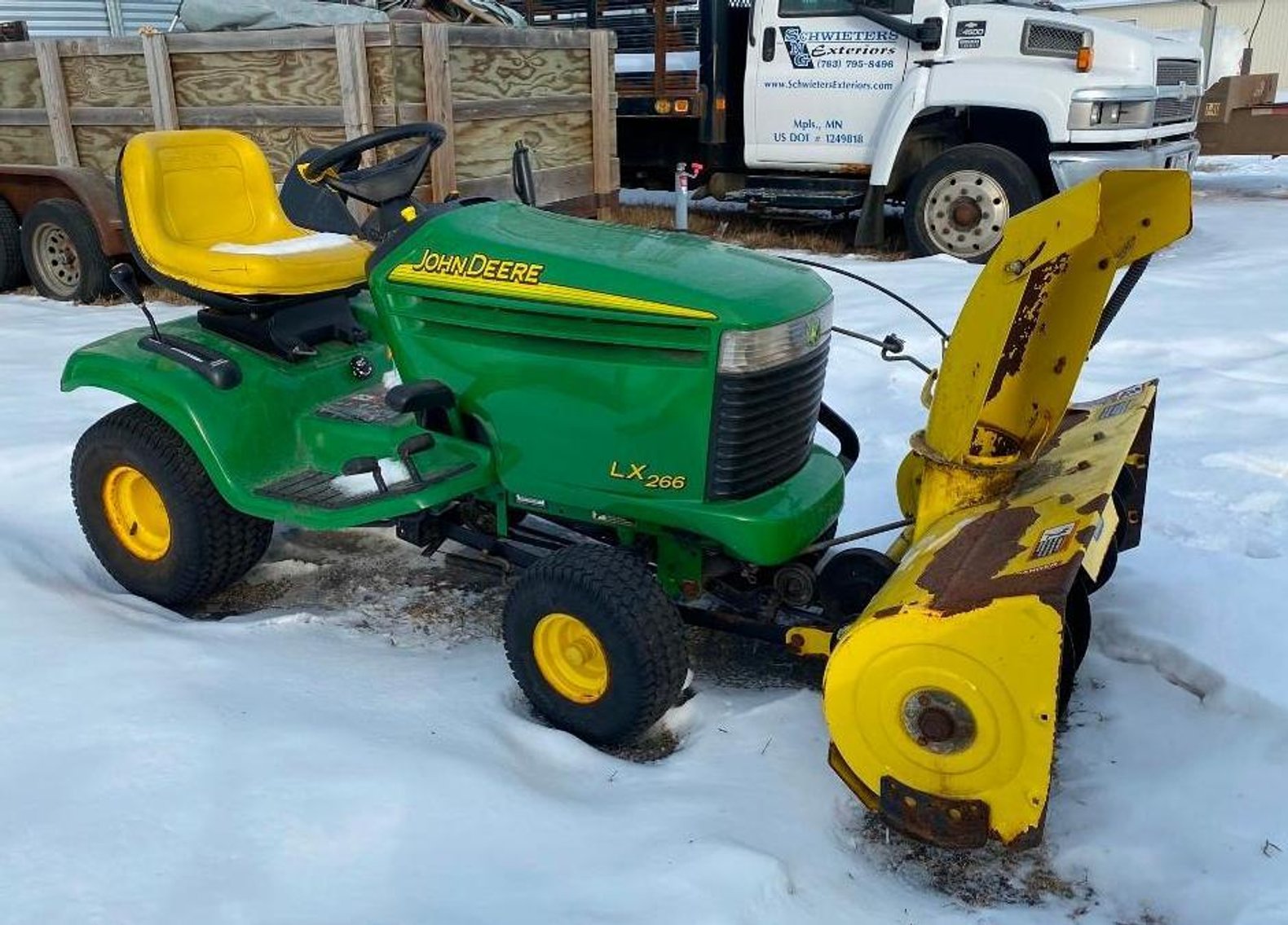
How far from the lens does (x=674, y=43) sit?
8.92 m

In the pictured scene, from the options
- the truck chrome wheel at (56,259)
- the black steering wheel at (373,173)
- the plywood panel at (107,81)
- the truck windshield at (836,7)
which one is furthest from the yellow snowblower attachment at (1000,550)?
the truck chrome wheel at (56,259)

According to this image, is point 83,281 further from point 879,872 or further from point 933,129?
point 879,872

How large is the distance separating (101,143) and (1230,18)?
75.6ft

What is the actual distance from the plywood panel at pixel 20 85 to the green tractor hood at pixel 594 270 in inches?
215

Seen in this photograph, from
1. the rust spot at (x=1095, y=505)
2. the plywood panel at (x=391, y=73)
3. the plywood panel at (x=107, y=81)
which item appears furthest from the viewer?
the plywood panel at (x=107, y=81)

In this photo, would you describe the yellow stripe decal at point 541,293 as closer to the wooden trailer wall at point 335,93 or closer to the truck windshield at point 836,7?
the wooden trailer wall at point 335,93

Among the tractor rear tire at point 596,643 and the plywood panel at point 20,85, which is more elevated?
the plywood panel at point 20,85

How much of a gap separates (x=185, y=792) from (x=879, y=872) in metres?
1.38

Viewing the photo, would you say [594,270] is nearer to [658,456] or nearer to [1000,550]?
[658,456]

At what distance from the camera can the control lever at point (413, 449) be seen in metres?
2.76

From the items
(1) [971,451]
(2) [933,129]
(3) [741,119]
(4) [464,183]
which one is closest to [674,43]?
(3) [741,119]

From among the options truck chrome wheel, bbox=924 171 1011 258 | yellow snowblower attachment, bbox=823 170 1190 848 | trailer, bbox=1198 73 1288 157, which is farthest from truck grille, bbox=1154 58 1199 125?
yellow snowblower attachment, bbox=823 170 1190 848

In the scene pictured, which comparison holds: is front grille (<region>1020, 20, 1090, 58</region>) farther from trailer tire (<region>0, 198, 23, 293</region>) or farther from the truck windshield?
trailer tire (<region>0, 198, 23, 293</region>)

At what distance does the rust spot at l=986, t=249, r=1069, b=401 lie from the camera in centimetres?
230
